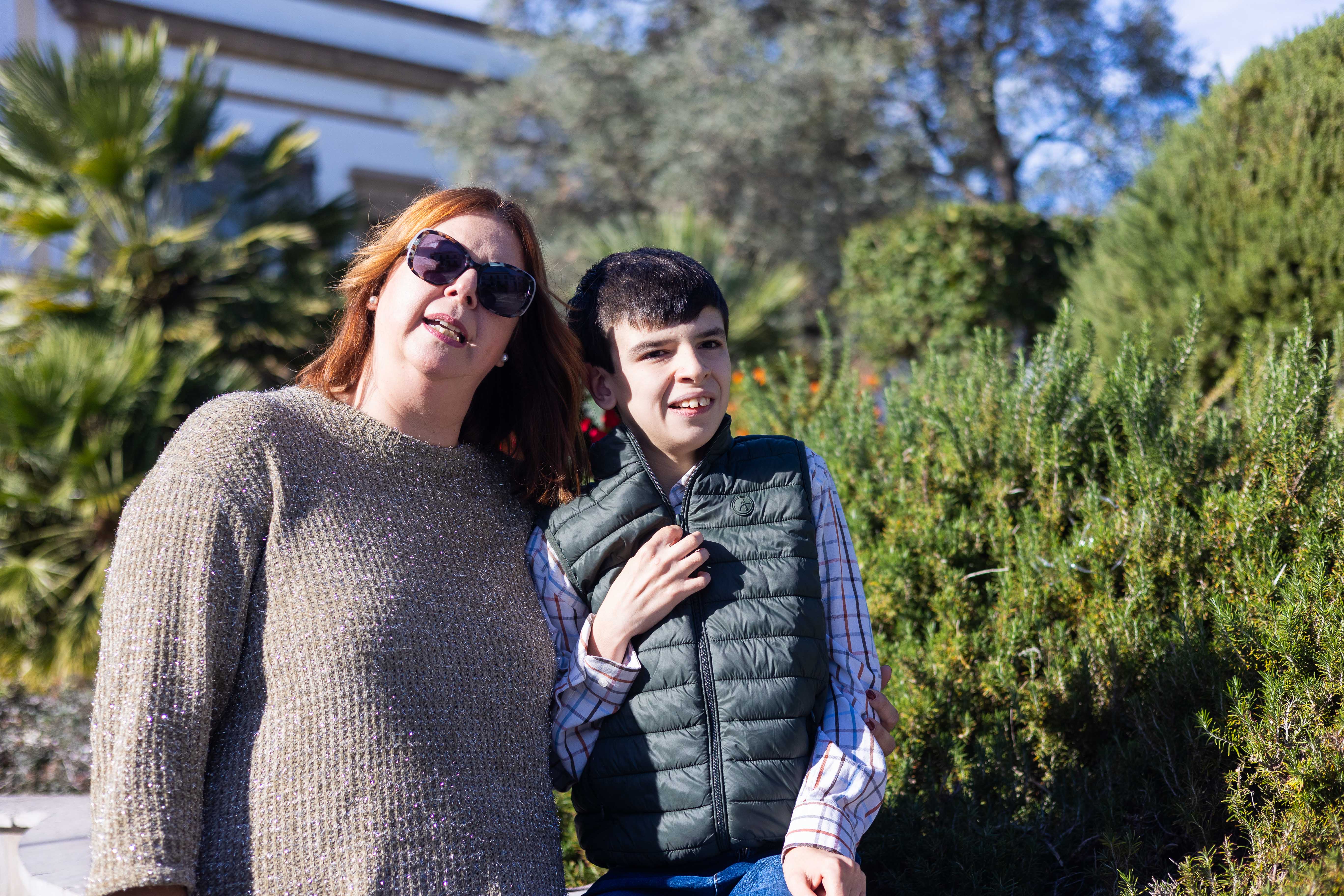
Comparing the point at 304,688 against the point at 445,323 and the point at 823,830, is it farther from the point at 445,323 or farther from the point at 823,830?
the point at 823,830

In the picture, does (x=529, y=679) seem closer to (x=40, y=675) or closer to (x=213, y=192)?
(x=40, y=675)

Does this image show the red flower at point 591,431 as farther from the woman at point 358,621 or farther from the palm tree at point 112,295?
the palm tree at point 112,295

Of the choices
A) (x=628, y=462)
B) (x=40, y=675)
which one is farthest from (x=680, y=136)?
(x=628, y=462)

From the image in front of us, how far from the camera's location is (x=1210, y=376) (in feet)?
13.9

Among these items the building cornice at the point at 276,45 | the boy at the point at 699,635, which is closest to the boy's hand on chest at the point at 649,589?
the boy at the point at 699,635

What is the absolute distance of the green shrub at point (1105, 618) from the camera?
1990 mm

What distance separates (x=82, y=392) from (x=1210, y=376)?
569cm

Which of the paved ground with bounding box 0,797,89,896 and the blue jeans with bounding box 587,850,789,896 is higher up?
the blue jeans with bounding box 587,850,789,896

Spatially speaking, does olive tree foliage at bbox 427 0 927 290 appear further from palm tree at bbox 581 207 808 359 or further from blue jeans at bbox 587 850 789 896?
blue jeans at bbox 587 850 789 896

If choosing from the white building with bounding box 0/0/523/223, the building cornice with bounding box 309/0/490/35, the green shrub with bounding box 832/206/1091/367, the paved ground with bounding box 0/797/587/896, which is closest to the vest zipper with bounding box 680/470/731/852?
the paved ground with bounding box 0/797/587/896

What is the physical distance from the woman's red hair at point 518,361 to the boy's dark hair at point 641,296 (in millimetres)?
62

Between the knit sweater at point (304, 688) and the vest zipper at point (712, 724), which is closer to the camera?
the knit sweater at point (304, 688)

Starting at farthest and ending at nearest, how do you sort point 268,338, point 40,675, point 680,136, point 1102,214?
point 680,136, point 268,338, point 1102,214, point 40,675

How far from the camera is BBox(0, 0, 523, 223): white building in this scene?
13.1 m
